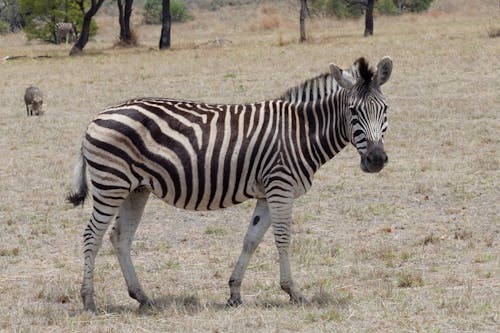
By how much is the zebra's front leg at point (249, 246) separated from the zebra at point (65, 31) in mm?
38231

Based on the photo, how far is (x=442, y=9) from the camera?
2026 inches

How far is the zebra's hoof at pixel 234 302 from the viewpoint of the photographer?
6.62 metres

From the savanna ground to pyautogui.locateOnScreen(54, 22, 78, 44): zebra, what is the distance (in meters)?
23.0

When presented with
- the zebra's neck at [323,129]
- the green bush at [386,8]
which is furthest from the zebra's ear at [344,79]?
the green bush at [386,8]

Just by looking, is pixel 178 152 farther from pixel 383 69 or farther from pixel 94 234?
pixel 383 69

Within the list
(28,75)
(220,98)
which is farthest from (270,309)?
(28,75)

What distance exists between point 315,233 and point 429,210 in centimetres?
159

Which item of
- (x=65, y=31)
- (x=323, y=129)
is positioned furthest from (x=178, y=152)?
(x=65, y=31)

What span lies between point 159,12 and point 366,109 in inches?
2007

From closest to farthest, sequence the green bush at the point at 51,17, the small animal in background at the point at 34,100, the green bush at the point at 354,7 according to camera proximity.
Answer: the small animal in background at the point at 34,100
the green bush at the point at 51,17
the green bush at the point at 354,7

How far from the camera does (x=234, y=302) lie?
6648 mm

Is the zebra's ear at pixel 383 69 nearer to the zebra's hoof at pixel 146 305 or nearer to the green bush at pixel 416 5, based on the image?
the zebra's hoof at pixel 146 305

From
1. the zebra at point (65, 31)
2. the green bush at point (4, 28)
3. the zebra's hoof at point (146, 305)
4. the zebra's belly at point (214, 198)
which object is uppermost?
the zebra's belly at point (214, 198)

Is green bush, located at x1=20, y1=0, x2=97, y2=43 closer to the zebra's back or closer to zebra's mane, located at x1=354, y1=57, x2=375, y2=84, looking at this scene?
the zebra's back
